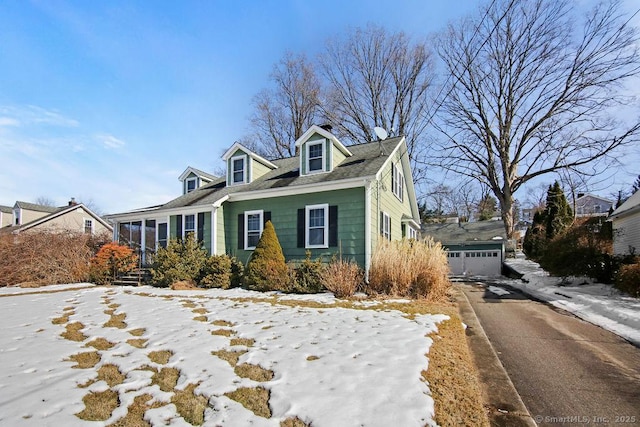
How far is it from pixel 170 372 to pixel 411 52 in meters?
26.3

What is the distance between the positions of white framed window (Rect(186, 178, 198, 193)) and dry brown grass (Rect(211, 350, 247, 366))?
1525cm

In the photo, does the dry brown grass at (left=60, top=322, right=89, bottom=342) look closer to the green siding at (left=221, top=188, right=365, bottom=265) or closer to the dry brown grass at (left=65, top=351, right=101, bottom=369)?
the dry brown grass at (left=65, top=351, right=101, bottom=369)

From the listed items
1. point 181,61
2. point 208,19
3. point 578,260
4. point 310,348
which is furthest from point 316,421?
point 578,260

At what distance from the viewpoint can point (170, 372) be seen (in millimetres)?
3623

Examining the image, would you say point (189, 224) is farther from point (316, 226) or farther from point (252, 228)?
point (316, 226)

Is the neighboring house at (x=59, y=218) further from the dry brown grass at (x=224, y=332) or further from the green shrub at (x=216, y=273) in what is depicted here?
the dry brown grass at (x=224, y=332)

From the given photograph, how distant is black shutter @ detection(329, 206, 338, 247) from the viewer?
38.6ft

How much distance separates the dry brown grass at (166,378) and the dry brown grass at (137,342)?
3.85 ft

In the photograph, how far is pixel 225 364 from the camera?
3.86 metres

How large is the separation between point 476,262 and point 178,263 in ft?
56.6

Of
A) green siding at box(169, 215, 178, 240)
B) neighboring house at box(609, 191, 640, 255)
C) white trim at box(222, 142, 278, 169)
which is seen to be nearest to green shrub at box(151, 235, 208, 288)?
green siding at box(169, 215, 178, 240)

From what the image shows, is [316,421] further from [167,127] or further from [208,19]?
[167,127]

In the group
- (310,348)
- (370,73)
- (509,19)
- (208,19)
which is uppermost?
(509,19)

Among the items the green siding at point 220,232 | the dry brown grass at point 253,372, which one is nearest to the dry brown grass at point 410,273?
the dry brown grass at point 253,372
